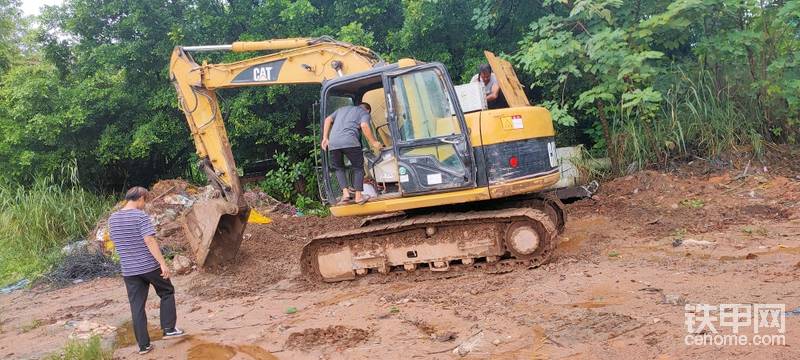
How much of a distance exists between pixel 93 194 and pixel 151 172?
4.89 ft

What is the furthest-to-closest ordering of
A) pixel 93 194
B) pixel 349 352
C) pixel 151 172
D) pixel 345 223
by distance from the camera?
pixel 151 172, pixel 93 194, pixel 345 223, pixel 349 352

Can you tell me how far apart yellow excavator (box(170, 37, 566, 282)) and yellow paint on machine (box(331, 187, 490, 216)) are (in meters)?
0.01

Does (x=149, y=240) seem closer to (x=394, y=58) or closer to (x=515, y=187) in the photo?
(x=515, y=187)

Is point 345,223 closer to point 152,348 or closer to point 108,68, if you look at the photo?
point 152,348

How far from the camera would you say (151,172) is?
13219mm

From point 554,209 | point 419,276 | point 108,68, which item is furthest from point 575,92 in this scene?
point 108,68

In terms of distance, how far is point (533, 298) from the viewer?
5.18 m

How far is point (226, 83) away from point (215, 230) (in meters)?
1.83

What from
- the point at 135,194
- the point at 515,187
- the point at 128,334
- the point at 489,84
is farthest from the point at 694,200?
the point at 128,334

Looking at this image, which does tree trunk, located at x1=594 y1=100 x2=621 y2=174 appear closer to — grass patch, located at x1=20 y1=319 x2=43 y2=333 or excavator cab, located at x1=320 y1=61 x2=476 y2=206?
excavator cab, located at x1=320 y1=61 x2=476 y2=206

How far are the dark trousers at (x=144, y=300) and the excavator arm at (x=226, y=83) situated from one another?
2.00 m

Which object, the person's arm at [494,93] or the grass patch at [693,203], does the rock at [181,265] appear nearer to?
the person's arm at [494,93]

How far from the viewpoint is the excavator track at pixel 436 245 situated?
6219mm

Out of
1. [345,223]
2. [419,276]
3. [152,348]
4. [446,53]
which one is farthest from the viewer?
[446,53]
